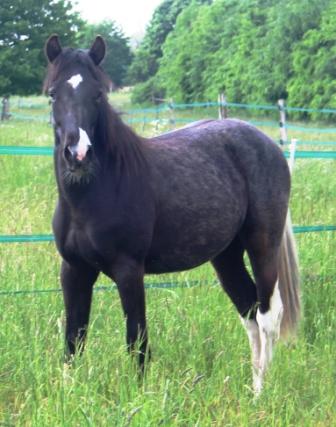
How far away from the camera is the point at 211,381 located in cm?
337

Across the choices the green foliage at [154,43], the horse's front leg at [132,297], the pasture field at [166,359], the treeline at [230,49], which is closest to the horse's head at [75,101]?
the horse's front leg at [132,297]

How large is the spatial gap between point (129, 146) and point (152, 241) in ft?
1.58

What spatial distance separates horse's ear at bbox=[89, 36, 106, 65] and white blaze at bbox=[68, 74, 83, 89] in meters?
0.21

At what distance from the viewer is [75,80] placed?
10.9 feet

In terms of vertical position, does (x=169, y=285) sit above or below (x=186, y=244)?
below

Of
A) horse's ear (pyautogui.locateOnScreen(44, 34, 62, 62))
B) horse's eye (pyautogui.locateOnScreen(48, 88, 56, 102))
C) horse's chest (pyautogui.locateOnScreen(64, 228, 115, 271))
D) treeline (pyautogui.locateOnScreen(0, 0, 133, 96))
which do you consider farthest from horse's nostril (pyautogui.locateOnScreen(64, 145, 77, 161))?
treeline (pyautogui.locateOnScreen(0, 0, 133, 96))

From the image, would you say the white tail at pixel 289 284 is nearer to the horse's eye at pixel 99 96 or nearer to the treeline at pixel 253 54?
the horse's eye at pixel 99 96

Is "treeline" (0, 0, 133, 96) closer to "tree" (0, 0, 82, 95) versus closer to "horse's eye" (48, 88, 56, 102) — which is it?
"tree" (0, 0, 82, 95)

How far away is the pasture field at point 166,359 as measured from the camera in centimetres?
297

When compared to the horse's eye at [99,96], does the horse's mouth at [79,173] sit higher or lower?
lower

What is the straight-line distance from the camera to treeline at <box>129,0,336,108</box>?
3080cm

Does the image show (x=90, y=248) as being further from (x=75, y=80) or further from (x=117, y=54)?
(x=117, y=54)

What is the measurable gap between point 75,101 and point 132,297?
941 mm

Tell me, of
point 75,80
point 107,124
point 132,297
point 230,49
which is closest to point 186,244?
point 132,297
